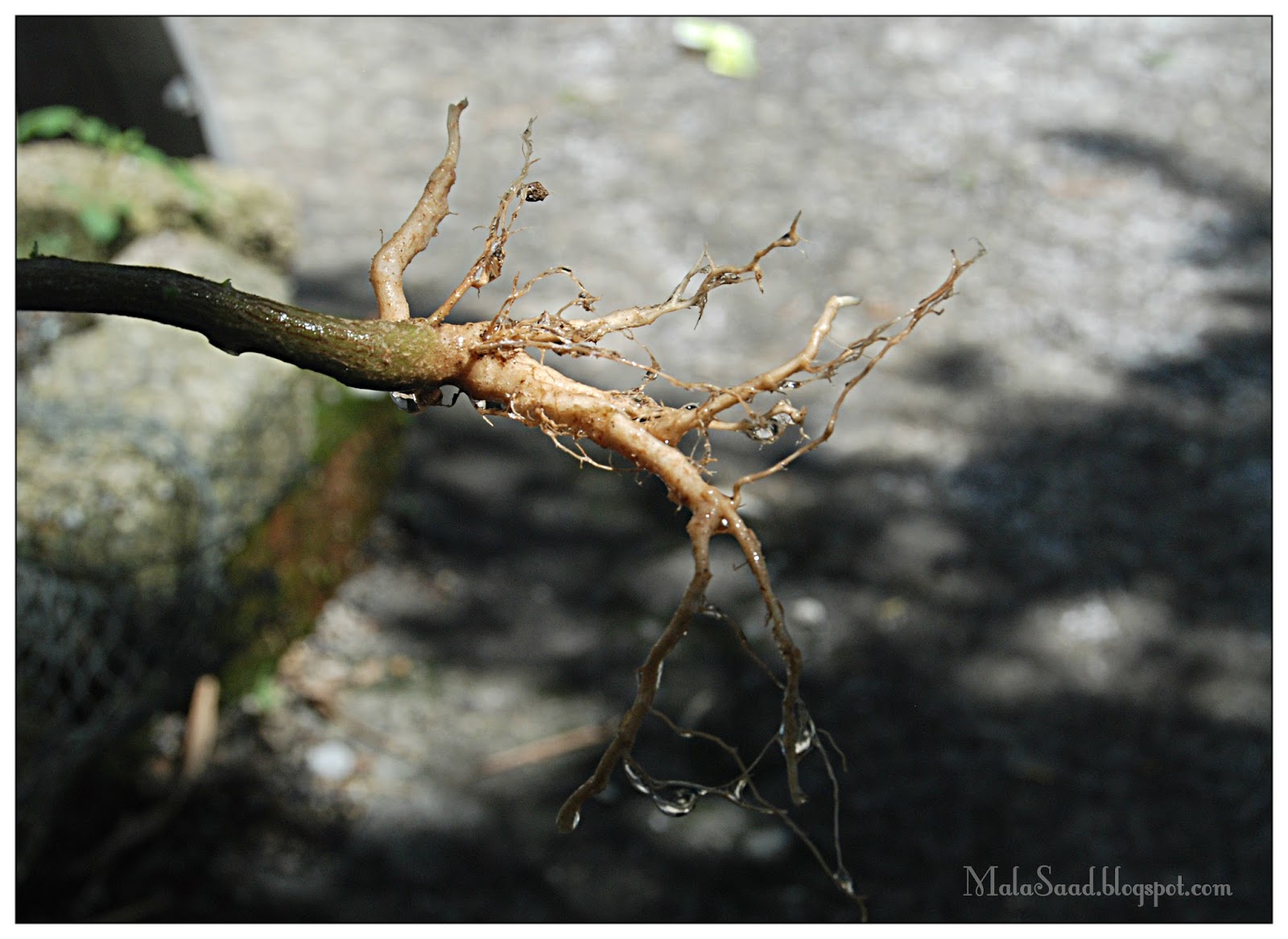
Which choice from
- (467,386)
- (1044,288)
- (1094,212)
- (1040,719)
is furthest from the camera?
(1094,212)

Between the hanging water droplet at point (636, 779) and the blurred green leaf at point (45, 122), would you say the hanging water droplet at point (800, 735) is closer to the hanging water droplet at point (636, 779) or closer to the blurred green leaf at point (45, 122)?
the hanging water droplet at point (636, 779)

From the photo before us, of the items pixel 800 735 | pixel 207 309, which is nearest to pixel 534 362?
pixel 207 309

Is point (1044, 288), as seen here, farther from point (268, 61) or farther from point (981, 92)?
point (268, 61)

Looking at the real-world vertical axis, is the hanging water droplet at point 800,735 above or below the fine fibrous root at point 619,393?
below

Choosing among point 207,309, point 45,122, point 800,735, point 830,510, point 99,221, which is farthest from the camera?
point 45,122

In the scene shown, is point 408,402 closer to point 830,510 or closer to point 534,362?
point 534,362

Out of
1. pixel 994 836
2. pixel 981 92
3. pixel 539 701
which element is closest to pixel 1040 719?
pixel 994 836

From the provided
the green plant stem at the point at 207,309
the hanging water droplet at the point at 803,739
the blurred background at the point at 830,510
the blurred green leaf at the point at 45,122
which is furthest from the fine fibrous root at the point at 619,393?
the blurred green leaf at the point at 45,122
